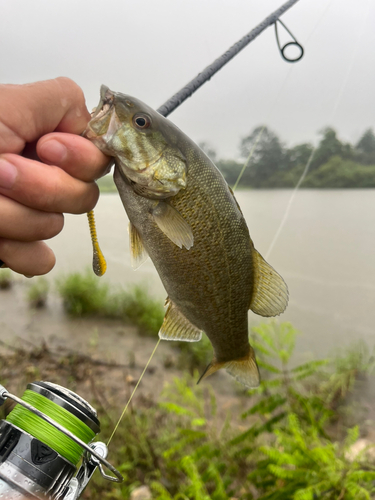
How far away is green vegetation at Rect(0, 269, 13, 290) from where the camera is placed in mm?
3641

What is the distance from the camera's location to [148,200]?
682 millimetres

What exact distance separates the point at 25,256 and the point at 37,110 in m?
0.33

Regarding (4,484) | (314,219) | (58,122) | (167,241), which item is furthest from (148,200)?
(314,219)

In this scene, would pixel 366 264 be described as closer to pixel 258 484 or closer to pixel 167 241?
pixel 258 484

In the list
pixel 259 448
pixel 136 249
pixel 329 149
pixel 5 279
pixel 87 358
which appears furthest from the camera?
pixel 5 279

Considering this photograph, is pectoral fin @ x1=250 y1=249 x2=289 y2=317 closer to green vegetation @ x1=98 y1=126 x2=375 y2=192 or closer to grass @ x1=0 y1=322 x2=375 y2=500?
grass @ x1=0 y1=322 x2=375 y2=500

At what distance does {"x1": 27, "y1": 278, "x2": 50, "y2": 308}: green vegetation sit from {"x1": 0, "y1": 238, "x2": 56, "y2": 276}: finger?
9.91 ft

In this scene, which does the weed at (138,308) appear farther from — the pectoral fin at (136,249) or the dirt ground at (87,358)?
the pectoral fin at (136,249)

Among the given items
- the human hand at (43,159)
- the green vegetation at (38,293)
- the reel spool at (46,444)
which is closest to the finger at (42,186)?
the human hand at (43,159)

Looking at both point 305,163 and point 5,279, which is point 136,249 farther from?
point 5,279

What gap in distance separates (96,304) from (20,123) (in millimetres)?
3036

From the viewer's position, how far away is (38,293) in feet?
11.3

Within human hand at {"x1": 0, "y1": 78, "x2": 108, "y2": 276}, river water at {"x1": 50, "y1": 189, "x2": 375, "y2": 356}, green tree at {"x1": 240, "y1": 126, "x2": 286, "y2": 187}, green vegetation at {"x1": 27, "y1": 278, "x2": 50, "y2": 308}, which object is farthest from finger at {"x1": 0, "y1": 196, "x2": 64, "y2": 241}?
green vegetation at {"x1": 27, "y1": 278, "x2": 50, "y2": 308}

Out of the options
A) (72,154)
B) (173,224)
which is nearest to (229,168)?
(173,224)
